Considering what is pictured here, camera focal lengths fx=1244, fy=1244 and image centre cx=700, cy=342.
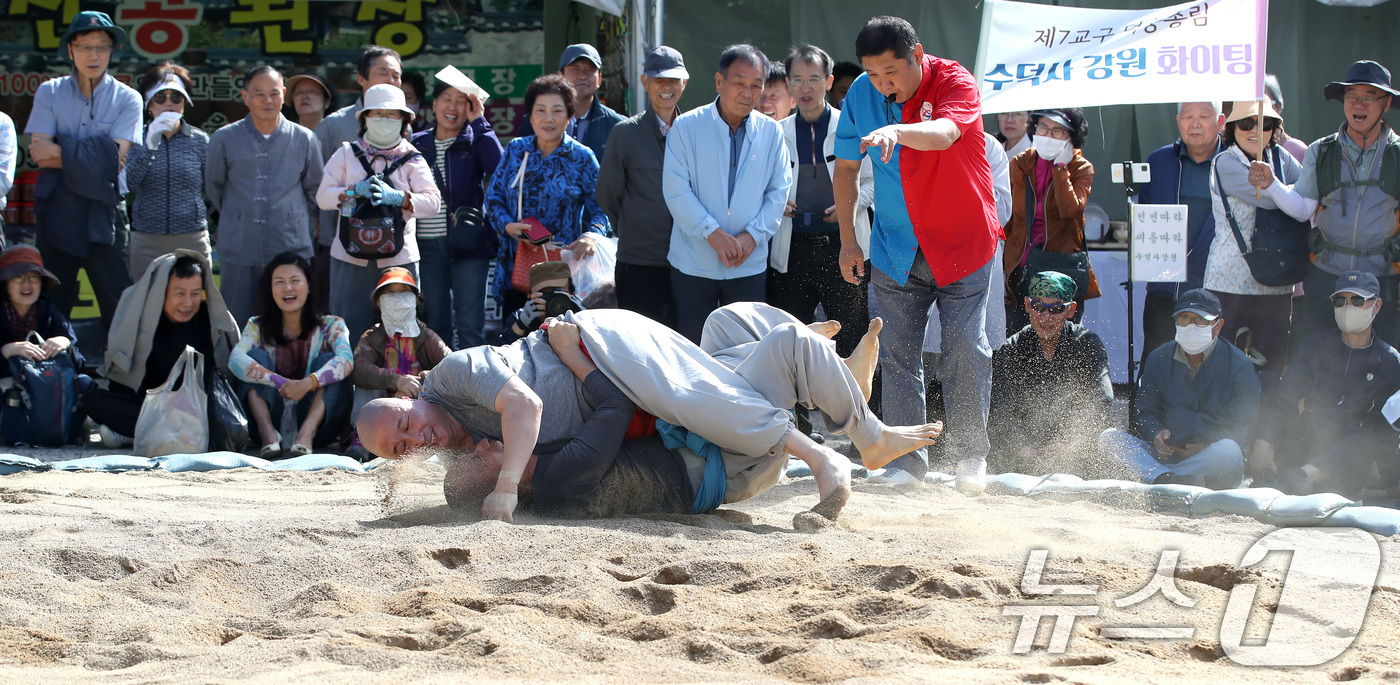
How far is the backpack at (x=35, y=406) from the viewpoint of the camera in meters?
6.43

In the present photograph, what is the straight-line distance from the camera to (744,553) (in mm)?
3506

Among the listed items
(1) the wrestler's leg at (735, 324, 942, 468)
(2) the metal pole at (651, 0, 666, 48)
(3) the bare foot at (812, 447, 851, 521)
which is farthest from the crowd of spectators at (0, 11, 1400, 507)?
(3) the bare foot at (812, 447, 851, 521)

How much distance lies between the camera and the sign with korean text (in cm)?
635

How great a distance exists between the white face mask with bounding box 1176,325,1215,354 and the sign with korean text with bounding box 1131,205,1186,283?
0.82m

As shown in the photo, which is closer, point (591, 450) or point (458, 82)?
point (591, 450)

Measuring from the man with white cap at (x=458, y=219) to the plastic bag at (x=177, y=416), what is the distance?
1.33 meters

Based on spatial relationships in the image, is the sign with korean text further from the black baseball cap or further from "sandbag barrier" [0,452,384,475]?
"sandbag barrier" [0,452,384,475]

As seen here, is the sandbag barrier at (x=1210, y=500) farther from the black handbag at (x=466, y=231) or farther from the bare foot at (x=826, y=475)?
the black handbag at (x=466, y=231)

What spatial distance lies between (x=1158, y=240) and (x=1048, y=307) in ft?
3.32

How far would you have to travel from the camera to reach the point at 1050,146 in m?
6.51

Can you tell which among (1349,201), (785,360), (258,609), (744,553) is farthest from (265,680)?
(1349,201)

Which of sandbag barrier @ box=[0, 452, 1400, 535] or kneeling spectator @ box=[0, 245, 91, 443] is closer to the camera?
sandbag barrier @ box=[0, 452, 1400, 535]

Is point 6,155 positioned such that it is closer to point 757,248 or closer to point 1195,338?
point 757,248

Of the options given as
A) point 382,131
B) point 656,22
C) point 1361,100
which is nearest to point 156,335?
point 382,131
